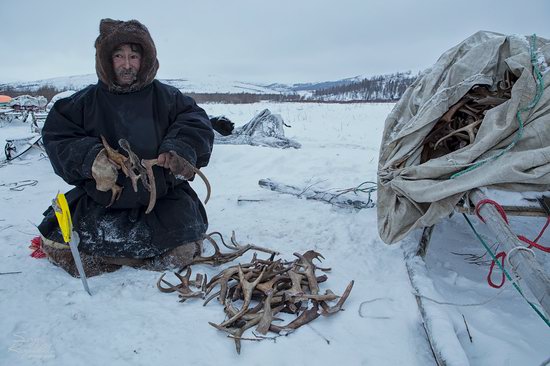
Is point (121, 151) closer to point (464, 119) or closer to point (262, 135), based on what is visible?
point (464, 119)

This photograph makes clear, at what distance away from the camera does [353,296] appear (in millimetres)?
2174

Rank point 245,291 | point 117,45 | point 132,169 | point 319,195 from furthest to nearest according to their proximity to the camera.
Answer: point 319,195, point 117,45, point 132,169, point 245,291

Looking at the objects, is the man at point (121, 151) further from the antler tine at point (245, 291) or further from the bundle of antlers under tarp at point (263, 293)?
the antler tine at point (245, 291)

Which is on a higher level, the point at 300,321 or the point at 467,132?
the point at 467,132

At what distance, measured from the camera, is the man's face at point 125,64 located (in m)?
2.43

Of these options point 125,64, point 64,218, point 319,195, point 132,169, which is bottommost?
point 319,195

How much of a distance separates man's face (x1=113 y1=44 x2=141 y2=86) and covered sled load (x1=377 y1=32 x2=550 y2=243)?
→ 187 cm

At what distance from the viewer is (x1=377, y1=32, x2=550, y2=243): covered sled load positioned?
6.10 ft

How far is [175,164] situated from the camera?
2.31 m

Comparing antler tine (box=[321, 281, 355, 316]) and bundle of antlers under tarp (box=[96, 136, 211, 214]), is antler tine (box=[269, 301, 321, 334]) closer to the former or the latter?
antler tine (box=[321, 281, 355, 316])

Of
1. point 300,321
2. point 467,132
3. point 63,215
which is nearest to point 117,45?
point 63,215

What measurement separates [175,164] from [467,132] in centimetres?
188

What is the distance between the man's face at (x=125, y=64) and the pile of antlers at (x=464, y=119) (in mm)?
2059

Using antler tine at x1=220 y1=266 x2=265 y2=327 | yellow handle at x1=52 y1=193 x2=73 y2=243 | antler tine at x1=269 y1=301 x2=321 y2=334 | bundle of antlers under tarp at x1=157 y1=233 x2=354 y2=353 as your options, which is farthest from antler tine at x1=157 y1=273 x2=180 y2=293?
antler tine at x1=269 y1=301 x2=321 y2=334
